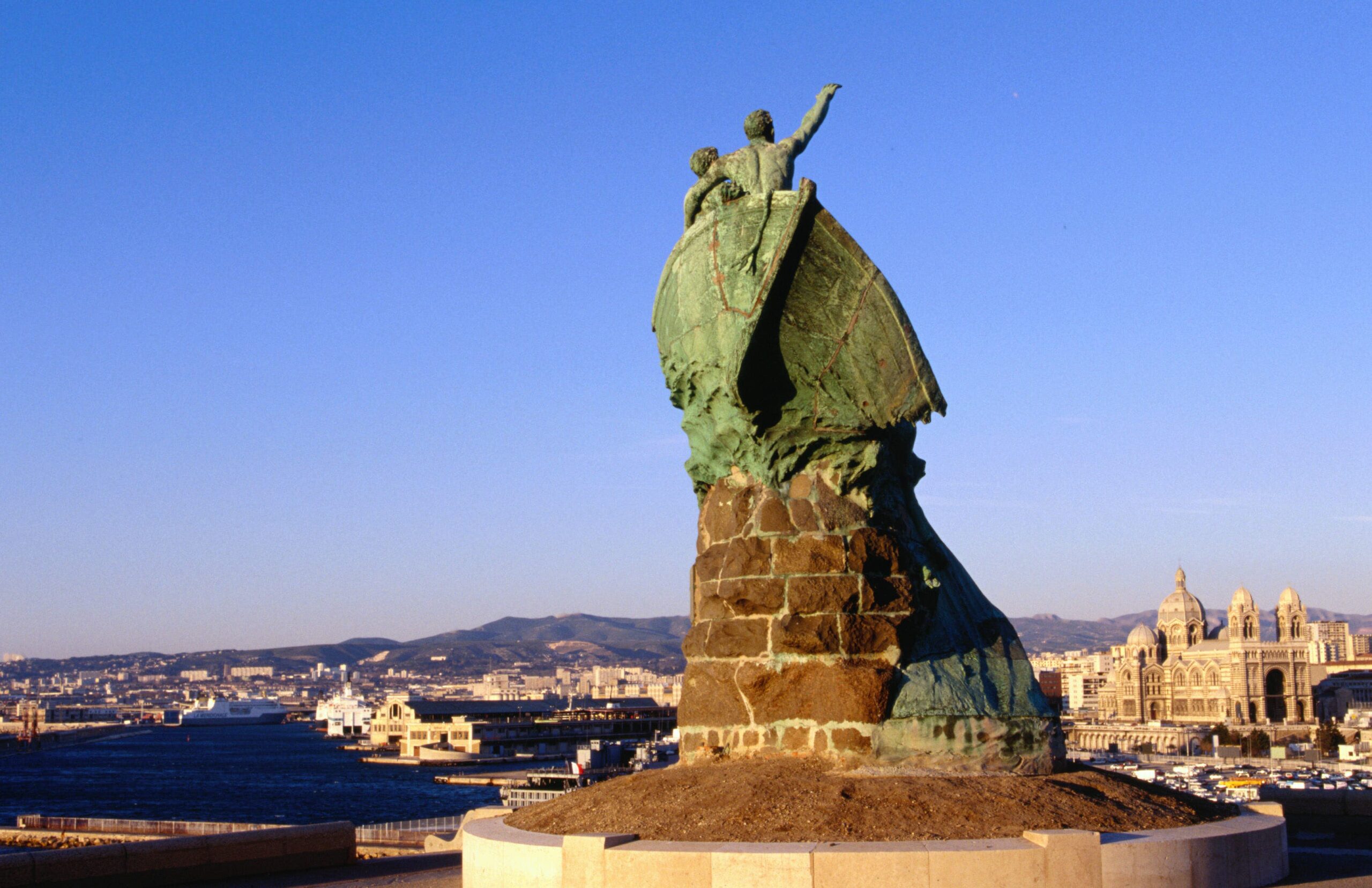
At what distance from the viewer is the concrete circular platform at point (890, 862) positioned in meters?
7.54

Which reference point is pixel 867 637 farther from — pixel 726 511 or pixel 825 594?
pixel 726 511

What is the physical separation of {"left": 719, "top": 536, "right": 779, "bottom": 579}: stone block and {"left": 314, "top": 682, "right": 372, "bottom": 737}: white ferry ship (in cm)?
15963

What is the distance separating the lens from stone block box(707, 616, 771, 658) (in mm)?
10055

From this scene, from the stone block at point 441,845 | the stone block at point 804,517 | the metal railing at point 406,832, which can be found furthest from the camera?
the metal railing at point 406,832

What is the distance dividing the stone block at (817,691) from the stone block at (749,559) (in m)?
0.67

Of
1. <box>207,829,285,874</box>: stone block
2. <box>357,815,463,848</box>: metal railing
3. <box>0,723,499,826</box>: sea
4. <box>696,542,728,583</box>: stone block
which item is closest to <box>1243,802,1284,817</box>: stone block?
<box>696,542,728,583</box>: stone block

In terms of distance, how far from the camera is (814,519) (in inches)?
402

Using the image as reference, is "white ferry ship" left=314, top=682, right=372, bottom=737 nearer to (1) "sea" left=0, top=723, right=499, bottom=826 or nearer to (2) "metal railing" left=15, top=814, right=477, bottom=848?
(1) "sea" left=0, top=723, right=499, bottom=826

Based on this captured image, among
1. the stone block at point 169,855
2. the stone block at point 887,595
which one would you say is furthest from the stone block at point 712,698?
the stone block at point 169,855

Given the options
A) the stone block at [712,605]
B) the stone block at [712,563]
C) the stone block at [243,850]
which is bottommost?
the stone block at [243,850]

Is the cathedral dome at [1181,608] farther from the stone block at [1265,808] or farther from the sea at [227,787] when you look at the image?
the stone block at [1265,808]

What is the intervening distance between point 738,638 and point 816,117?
4278 millimetres

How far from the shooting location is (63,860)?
35.1 ft

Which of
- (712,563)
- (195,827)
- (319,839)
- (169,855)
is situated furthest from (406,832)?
(712,563)
